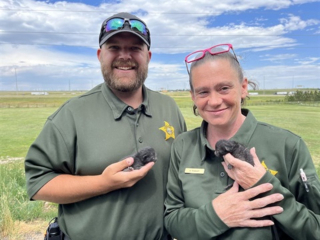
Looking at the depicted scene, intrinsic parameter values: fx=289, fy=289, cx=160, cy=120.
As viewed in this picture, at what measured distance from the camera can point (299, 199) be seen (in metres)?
2.57

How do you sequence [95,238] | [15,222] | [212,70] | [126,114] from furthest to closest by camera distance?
[15,222]
[126,114]
[95,238]
[212,70]

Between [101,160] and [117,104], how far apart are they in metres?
0.65

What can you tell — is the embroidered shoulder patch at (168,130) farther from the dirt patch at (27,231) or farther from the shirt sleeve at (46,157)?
the dirt patch at (27,231)

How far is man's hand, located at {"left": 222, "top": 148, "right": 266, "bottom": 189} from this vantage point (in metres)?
2.35

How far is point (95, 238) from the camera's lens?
295cm

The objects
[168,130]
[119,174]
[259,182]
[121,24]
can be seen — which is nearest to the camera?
[259,182]

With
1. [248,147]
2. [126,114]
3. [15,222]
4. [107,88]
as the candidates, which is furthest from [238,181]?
[15,222]

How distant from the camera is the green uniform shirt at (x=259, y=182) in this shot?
7.86 ft

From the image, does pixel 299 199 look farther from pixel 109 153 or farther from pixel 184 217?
pixel 109 153

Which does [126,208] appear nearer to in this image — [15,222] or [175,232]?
[175,232]

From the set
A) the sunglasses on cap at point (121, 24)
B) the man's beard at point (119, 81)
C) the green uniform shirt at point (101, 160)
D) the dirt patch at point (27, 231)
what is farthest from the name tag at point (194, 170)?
the dirt patch at point (27, 231)

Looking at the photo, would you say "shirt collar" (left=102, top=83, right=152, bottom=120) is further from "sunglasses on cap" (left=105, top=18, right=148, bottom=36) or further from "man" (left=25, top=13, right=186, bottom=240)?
"sunglasses on cap" (left=105, top=18, right=148, bottom=36)

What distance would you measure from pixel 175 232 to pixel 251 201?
84 cm

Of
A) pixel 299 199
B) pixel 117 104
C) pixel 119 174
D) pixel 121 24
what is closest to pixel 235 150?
pixel 299 199
